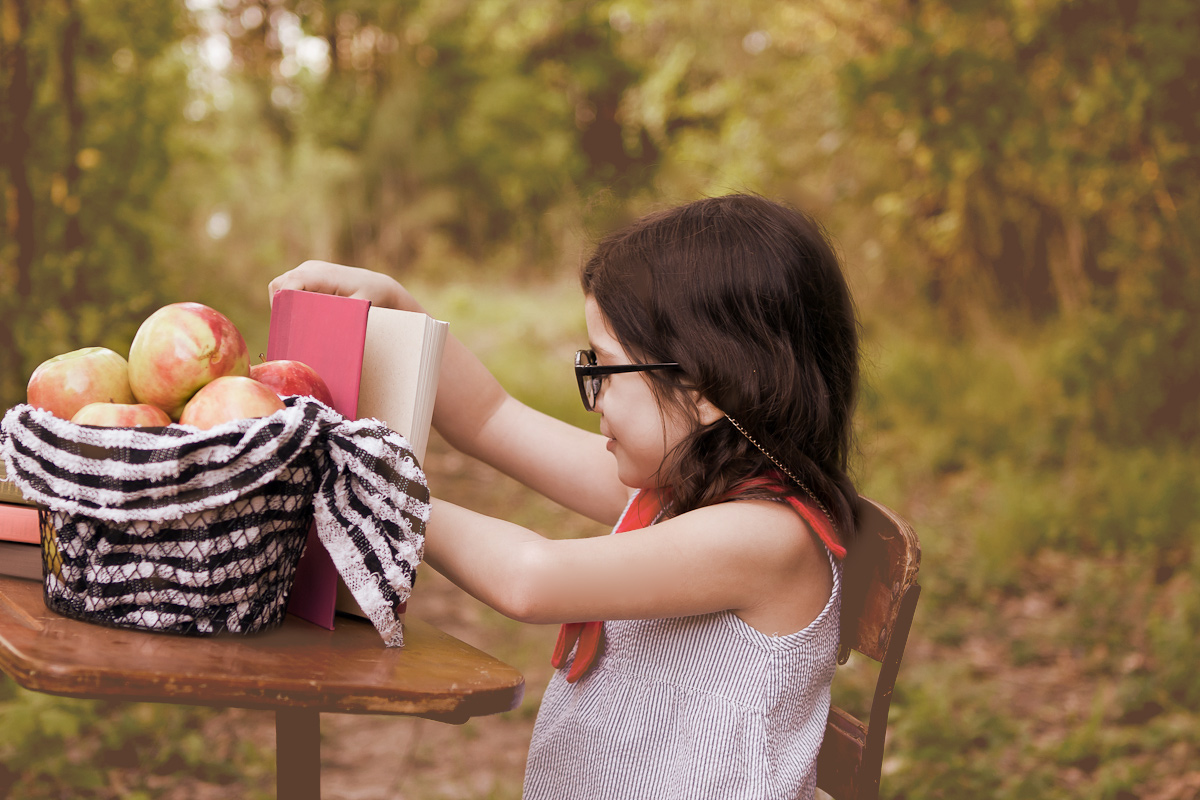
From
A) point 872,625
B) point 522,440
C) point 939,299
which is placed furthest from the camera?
point 939,299

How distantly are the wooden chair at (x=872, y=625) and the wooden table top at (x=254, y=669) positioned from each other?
552 mm

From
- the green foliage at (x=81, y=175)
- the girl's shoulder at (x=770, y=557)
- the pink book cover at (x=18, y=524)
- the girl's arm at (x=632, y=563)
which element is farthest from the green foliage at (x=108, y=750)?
the girl's shoulder at (x=770, y=557)

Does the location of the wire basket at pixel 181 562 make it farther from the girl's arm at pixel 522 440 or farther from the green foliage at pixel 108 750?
the green foliage at pixel 108 750

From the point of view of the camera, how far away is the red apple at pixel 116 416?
101 centimetres

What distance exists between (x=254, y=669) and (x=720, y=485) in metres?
0.69

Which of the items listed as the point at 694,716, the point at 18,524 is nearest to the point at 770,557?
the point at 694,716

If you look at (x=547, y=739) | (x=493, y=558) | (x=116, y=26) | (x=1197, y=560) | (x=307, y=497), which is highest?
(x=116, y=26)

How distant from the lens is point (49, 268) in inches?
134

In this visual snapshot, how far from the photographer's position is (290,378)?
3.69 feet

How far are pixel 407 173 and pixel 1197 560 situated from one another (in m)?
13.1

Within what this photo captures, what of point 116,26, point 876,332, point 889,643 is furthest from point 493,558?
point 876,332

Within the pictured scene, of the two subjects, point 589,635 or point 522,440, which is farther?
point 522,440

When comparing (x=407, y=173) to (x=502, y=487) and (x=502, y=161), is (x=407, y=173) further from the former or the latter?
(x=502, y=487)

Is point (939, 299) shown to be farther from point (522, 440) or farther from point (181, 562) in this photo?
point (181, 562)
